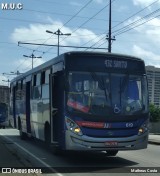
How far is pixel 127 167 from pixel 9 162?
147 inches

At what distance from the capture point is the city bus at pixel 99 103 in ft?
46.5

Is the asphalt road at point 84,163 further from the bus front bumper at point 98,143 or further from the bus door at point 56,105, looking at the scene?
the bus door at point 56,105

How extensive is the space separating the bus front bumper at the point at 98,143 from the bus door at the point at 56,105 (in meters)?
0.90

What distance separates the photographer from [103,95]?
1448cm

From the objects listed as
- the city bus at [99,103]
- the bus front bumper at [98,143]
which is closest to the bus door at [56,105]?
the city bus at [99,103]

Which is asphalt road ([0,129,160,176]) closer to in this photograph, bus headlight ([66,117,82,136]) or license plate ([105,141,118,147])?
license plate ([105,141,118,147])

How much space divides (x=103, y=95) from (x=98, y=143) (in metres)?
1.46

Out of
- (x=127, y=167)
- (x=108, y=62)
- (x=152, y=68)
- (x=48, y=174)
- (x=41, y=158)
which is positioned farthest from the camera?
(x=152, y=68)

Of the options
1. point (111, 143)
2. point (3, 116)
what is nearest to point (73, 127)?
point (111, 143)

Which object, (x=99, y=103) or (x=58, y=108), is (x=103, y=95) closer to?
(x=99, y=103)

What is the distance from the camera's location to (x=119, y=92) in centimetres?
1463

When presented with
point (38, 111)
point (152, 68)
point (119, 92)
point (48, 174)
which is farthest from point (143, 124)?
point (152, 68)

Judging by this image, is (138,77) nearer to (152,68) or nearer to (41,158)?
(41,158)


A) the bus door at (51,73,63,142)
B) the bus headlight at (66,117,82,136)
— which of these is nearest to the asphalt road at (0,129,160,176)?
the bus door at (51,73,63,142)
